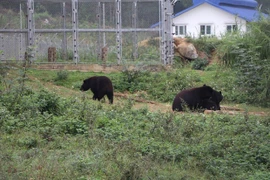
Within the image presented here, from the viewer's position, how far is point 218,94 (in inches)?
731

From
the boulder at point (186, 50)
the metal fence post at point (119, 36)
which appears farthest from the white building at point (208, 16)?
the metal fence post at point (119, 36)

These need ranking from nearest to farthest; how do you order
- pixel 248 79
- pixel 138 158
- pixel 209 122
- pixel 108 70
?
1. pixel 138 158
2. pixel 209 122
3. pixel 248 79
4. pixel 108 70

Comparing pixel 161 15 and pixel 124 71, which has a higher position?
pixel 161 15

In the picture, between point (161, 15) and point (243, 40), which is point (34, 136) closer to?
point (243, 40)

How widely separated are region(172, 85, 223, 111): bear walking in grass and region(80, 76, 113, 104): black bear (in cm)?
307

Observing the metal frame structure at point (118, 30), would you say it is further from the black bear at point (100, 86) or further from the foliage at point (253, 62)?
the foliage at point (253, 62)

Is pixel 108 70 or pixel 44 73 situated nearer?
pixel 44 73

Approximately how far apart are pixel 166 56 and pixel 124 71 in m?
4.80

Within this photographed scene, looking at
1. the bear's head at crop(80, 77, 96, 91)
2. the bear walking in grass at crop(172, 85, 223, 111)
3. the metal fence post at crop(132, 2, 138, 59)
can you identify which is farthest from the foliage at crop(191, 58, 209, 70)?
the bear walking in grass at crop(172, 85, 223, 111)

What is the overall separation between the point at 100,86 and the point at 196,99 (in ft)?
12.8

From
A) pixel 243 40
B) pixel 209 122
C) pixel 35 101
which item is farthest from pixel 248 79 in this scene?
pixel 35 101

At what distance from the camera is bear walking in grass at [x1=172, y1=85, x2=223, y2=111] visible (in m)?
17.3

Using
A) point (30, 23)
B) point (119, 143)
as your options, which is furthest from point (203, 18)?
point (119, 143)

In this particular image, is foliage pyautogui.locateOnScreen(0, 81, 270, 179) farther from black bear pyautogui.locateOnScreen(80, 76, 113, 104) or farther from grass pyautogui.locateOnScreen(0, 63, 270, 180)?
black bear pyautogui.locateOnScreen(80, 76, 113, 104)
